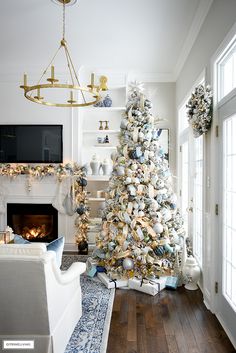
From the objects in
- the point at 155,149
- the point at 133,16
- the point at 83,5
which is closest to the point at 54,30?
the point at 83,5

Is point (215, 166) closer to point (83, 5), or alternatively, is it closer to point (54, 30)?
point (83, 5)

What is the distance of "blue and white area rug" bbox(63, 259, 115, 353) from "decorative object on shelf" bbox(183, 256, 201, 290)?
902 millimetres

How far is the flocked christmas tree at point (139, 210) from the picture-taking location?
153 inches

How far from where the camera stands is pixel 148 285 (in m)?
3.62

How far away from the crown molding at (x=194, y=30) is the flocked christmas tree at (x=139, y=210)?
0.94 m

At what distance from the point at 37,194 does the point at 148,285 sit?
2.75m

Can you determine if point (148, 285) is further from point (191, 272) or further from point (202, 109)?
point (202, 109)

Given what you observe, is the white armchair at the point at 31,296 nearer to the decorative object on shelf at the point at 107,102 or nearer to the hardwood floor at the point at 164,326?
the hardwood floor at the point at 164,326

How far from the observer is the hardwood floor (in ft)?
8.16

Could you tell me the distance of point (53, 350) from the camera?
216 centimetres

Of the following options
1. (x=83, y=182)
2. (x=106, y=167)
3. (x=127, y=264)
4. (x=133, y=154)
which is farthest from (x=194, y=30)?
(x=127, y=264)

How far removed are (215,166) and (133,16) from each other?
196cm

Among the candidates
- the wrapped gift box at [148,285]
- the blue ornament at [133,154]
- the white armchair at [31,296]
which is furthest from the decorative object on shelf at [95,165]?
the white armchair at [31,296]

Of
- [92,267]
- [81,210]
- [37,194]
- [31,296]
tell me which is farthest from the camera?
[37,194]
